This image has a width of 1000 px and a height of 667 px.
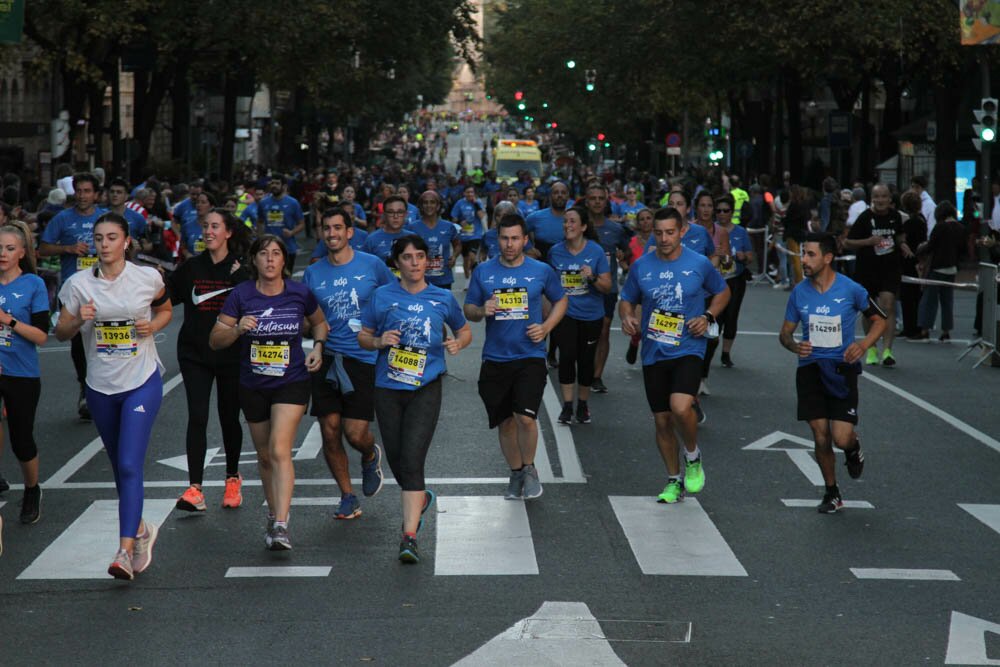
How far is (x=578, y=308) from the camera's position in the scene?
1416 cm

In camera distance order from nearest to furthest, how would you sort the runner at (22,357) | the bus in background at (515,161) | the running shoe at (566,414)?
the runner at (22,357)
the running shoe at (566,414)
the bus in background at (515,161)

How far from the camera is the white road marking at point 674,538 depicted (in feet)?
30.0

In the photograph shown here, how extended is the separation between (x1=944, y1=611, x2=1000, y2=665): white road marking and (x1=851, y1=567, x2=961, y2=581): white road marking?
743 millimetres

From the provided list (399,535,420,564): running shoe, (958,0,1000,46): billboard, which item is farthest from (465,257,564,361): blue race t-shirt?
(958,0,1000,46): billboard

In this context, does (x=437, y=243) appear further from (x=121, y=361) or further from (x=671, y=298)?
(x=121, y=361)

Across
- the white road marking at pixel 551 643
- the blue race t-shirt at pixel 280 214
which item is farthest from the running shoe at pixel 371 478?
the blue race t-shirt at pixel 280 214

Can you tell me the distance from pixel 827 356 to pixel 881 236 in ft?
27.2

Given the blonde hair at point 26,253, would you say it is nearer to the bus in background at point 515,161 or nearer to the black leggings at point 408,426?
the black leggings at point 408,426

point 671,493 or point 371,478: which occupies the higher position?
point 371,478

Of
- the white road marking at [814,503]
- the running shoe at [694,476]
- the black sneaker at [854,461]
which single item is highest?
the black sneaker at [854,461]

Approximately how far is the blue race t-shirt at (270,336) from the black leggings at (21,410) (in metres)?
1.75

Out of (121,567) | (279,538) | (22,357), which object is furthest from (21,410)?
(121,567)

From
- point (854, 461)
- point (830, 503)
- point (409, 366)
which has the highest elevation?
point (409, 366)

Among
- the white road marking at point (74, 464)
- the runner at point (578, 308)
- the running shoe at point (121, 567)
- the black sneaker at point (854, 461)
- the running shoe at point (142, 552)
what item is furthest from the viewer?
the runner at point (578, 308)
